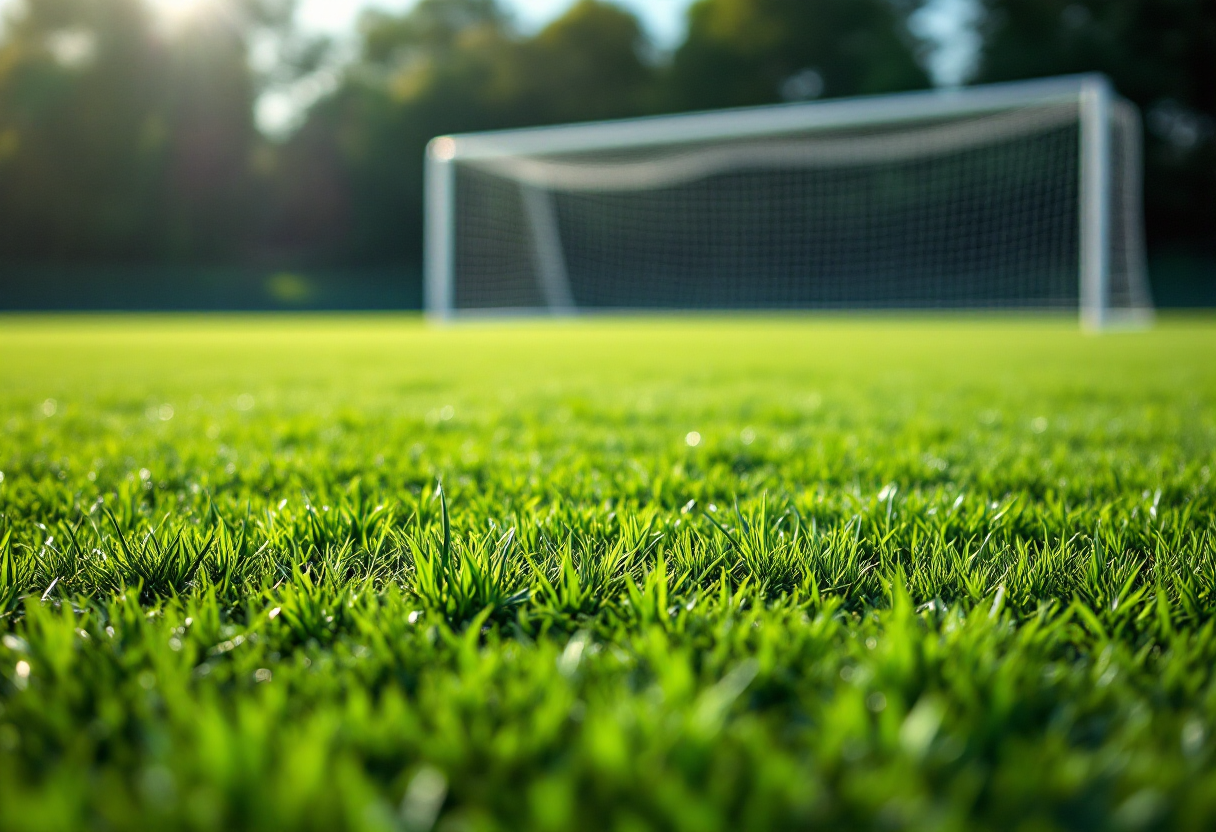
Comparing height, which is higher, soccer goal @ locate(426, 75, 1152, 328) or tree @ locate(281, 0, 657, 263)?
tree @ locate(281, 0, 657, 263)

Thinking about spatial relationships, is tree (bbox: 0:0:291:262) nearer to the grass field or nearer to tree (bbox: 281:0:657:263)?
tree (bbox: 281:0:657:263)

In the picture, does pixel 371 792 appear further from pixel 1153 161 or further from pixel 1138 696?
pixel 1153 161

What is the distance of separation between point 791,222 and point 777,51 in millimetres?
10021

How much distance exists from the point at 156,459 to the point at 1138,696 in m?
2.20

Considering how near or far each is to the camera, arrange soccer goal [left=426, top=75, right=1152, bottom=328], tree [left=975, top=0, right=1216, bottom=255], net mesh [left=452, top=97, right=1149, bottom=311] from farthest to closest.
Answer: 1. tree [left=975, top=0, right=1216, bottom=255]
2. net mesh [left=452, top=97, right=1149, bottom=311]
3. soccer goal [left=426, top=75, right=1152, bottom=328]

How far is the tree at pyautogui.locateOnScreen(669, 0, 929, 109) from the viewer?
3122 cm

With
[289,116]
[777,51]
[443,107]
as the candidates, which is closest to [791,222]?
[777,51]

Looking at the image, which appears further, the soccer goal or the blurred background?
the blurred background

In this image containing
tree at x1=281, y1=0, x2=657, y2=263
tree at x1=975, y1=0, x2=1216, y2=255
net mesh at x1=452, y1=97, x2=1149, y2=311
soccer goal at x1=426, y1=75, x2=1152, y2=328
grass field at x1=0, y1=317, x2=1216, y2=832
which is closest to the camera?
grass field at x1=0, y1=317, x2=1216, y2=832

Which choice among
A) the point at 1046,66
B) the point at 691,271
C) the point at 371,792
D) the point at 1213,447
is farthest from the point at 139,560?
the point at 1046,66

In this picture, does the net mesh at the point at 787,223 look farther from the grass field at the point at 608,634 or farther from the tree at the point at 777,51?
the grass field at the point at 608,634

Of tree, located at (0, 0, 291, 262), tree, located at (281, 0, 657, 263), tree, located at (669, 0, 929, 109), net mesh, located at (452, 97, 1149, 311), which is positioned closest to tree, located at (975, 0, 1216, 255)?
tree, located at (669, 0, 929, 109)

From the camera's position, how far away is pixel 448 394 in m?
4.13

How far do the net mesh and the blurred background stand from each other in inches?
278
